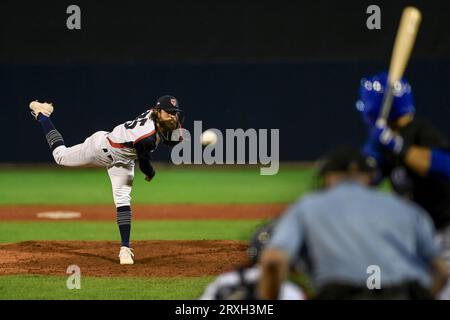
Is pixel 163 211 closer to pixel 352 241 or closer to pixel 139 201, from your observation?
pixel 139 201

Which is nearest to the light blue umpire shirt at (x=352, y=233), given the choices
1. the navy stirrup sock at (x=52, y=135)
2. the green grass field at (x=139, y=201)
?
the green grass field at (x=139, y=201)

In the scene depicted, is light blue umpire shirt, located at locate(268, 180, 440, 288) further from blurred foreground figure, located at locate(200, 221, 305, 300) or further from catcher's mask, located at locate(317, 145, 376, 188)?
blurred foreground figure, located at locate(200, 221, 305, 300)

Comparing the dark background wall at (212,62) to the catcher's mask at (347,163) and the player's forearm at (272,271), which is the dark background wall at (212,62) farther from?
the player's forearm at (272,271)

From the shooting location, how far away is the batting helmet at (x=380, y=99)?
5.34 metres

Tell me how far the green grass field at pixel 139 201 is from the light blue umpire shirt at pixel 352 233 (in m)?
1.10

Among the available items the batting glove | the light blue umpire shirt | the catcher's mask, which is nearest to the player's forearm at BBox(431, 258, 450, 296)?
the light blue umpire shirt

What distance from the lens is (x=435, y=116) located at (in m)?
21.8

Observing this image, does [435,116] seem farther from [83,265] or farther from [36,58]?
[83,265]

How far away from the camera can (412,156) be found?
471 cm

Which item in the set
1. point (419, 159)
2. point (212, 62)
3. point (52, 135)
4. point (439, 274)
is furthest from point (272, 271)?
point (212, 62)

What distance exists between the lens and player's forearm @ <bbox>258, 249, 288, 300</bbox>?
3.39 metres

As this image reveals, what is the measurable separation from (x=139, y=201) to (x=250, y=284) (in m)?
12.5

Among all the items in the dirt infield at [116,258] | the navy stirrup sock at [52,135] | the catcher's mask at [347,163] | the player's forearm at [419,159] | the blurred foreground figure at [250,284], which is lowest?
the dirt infield at [116,258]
